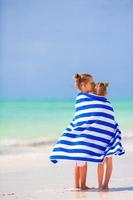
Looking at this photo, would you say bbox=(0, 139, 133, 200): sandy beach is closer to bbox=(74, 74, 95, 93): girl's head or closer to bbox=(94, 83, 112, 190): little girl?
bbox=(94, 83, 112, 190): little girl

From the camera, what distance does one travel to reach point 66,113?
6.31m

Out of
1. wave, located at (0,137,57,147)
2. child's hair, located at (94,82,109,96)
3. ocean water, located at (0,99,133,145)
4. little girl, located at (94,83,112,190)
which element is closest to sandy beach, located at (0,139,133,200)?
little girl, located at (94,83,112,190)

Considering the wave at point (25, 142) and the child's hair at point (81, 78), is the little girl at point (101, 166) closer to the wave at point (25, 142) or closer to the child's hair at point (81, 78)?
the child's hair at point (81, 78)

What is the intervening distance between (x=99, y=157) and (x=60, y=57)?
129cm

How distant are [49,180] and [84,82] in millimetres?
453

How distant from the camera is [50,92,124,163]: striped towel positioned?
223cm

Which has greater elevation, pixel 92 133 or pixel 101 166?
pixel 92 133

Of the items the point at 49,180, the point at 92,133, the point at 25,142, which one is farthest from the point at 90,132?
the point at 25,142

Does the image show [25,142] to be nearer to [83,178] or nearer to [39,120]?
[39,120]

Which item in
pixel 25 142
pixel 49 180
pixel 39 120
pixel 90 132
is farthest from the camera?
pixel 39 120

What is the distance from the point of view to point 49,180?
8.01 ft

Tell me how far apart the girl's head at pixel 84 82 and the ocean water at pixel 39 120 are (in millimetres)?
1736

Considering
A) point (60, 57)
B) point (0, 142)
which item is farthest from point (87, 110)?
point (0, 142)

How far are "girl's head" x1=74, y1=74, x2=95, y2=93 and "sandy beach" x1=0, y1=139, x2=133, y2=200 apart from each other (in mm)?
369
